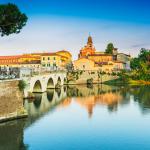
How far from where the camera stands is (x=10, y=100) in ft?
86.0

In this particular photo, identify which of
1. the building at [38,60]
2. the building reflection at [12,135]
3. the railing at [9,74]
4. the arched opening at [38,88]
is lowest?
the building reflection at [12,135]

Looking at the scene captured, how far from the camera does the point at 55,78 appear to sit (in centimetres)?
6175

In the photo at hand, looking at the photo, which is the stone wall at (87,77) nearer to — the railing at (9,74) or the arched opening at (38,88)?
the arched opening at (38,88)

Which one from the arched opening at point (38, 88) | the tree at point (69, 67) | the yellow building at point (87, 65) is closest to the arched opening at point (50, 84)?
the arched opening at point (38, 88)

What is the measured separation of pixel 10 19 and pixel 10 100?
465 inches

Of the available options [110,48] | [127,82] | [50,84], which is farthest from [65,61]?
[50,84]

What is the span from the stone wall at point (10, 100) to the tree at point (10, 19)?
938cm

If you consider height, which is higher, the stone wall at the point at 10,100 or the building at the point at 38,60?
the building at the point at 38,60

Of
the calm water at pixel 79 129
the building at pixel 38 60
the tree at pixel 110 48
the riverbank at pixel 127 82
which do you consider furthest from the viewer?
the tree at pixel 110 48

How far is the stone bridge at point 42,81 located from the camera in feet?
141

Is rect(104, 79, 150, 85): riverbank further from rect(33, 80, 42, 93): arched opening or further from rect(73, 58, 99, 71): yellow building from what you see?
rect(33, 80, 42, 93): arched opening

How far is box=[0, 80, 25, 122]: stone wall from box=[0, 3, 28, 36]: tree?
9.38 metres

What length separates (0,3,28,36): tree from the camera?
34.9m

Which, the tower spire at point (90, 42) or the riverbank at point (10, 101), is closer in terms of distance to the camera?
the riverbank at point (10, 101)
